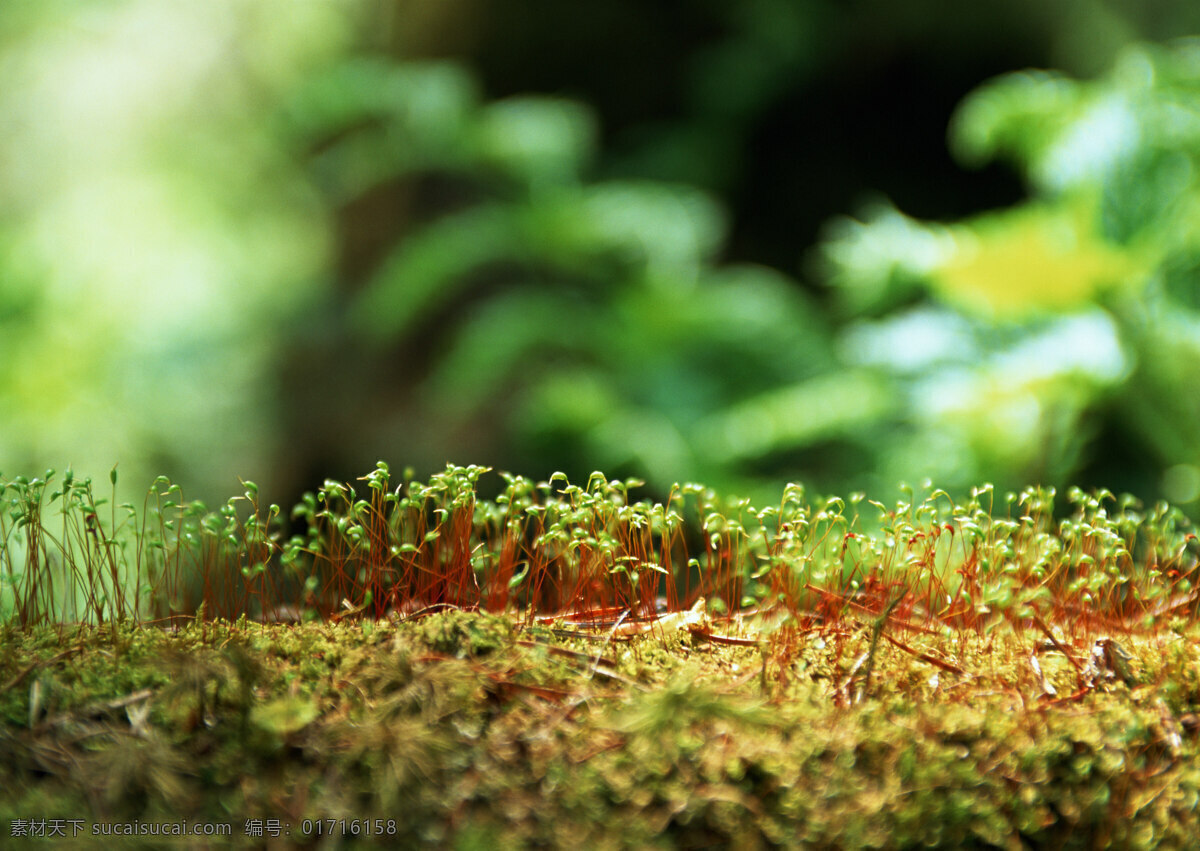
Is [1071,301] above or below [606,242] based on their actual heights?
below

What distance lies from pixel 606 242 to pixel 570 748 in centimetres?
336

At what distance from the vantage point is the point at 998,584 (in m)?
0.99

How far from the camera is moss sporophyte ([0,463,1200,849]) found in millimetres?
720

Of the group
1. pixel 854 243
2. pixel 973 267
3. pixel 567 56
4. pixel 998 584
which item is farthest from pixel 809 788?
pixel 567 56

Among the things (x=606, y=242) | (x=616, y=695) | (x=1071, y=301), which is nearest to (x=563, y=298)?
(x=606, y=242)

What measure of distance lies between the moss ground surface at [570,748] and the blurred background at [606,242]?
210cm

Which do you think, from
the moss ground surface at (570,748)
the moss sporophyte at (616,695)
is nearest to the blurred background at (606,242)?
the moss sporophyte at (616,695)

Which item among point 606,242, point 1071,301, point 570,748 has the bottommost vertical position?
point 570,748

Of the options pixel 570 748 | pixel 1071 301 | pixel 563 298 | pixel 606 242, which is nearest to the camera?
pixel 570 748

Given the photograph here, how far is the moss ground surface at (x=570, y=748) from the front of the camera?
0.71 metres

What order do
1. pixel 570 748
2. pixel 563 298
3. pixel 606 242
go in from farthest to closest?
pixel 563 298 → pixel 606 242 → pixel 570 748

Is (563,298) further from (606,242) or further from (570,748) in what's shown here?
(570,748)

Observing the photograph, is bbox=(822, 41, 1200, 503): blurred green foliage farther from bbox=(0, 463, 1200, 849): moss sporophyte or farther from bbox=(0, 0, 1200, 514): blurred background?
bbox=(0, 463, 1200, 849): moss sporophyte

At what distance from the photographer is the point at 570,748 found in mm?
771
